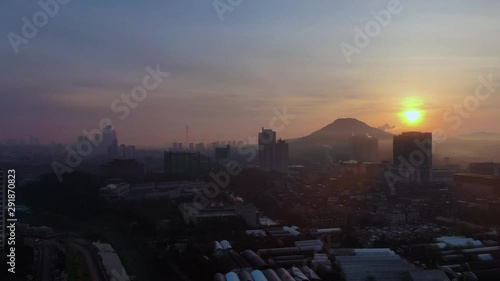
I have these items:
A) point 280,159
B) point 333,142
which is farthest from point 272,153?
point 333,142

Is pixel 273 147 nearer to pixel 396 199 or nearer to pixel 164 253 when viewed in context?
pixel 396 199

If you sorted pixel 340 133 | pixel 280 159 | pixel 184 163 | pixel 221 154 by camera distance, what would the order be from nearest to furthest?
pixel 184 163 → pixel 280 159 → pixel 221 154 → pixel 340 133

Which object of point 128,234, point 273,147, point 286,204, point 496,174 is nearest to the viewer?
point 128,234

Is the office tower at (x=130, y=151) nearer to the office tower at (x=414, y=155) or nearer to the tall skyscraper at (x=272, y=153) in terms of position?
the tall skyscraper at (x=272, y=153)

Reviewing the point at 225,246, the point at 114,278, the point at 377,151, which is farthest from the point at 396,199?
the point at 377,151

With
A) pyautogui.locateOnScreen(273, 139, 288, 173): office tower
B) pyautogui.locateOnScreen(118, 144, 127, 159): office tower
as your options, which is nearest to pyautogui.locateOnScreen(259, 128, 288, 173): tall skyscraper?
pyautogui.locateOnScreen(273, 139, 288, 173): office tower

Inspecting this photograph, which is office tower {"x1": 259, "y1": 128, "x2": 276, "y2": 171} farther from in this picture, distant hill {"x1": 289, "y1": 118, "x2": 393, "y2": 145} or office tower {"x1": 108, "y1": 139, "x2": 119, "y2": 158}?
distant hill {"x1": 289, "y1": 118, "x2": 393, "y2": 145}

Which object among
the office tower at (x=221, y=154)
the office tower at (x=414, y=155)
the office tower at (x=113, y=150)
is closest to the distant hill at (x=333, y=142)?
the office tower at (x=414, y=155)

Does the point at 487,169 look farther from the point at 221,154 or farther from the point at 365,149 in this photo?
the point at 221,154
